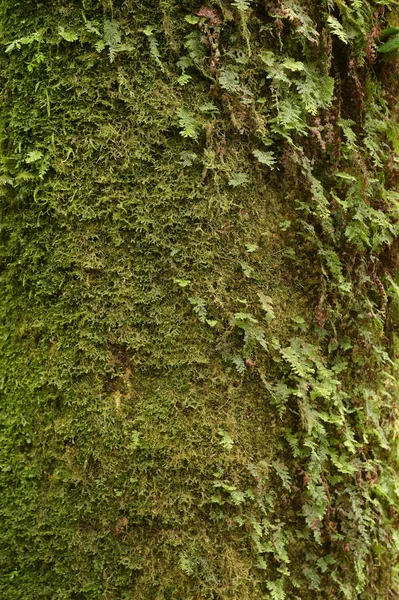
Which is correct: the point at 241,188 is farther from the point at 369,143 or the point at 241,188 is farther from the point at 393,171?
the point at 393,171

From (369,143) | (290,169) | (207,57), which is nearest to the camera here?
(207,57)

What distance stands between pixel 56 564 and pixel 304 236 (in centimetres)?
176

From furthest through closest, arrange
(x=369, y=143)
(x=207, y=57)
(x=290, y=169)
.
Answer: (x=369, y=143), (x=290, y=169), (x=207, y=57)

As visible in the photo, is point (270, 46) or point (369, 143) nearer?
point (270, 46)

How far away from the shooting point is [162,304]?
2318 mm

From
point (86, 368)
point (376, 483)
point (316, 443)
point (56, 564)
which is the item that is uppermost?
point (86, 368)

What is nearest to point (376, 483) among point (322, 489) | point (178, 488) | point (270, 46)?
point (322, 489)

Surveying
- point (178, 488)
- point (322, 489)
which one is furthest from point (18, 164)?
point (322, 489)

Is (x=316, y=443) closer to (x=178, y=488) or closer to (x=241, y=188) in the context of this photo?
(x=178, y=488)

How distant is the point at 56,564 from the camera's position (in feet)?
7.66

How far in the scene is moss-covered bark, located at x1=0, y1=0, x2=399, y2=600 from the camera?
2.28 metres

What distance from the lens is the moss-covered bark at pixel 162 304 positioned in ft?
7.48

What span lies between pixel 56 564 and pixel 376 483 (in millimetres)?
1495

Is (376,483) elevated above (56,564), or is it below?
above
